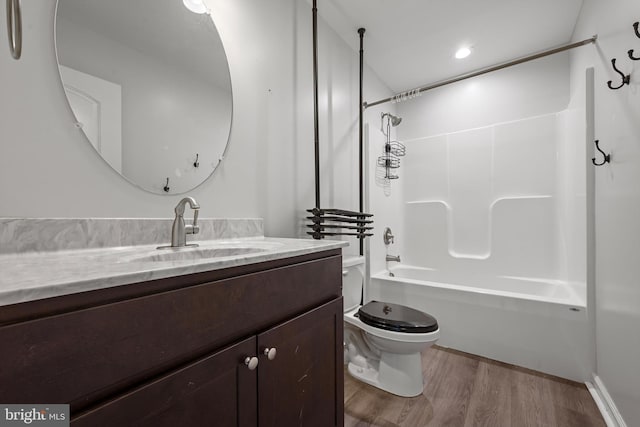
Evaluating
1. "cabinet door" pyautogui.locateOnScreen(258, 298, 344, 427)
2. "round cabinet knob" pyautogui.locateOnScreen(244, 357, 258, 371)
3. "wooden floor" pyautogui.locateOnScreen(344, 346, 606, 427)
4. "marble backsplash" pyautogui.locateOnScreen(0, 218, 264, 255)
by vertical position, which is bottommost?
"wooden floor" pyautogui.locateOnScreen(344, 346, 606, 427)

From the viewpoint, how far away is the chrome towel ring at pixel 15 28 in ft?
1.97

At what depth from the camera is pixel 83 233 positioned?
0.80 meters

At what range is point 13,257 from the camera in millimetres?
675

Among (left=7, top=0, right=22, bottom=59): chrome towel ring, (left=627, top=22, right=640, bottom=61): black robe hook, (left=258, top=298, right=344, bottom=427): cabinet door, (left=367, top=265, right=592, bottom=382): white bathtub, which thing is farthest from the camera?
(left=367, top=265, right=592, bottom=382): white bathtub

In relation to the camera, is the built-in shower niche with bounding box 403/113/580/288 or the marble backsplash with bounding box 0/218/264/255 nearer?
the marble backsplash with bounding box 0/218/264/255

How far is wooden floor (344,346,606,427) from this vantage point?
1.31 meters

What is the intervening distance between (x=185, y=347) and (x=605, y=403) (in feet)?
6.74

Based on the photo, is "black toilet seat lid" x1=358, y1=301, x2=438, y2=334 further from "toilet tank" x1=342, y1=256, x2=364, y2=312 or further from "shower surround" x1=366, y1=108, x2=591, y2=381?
"shower surround" x1=366, y1=108, x2=591, y2=381

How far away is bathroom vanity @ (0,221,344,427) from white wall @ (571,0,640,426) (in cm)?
134

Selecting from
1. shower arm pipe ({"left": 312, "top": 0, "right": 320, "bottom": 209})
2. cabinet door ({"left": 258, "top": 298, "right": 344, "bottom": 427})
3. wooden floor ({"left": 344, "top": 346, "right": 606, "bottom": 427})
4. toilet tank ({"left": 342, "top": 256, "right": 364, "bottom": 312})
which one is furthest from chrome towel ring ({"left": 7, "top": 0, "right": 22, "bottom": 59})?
wooden floor ({"left": 344, "top": 346, "right": 606, "bottom": 427})

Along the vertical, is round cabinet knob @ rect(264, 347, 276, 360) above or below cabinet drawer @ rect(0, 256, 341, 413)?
below

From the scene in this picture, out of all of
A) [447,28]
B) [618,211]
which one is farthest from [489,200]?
[447,28]

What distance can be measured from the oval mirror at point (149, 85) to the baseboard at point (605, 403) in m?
2.20

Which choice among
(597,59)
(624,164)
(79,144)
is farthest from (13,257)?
(597,59)
